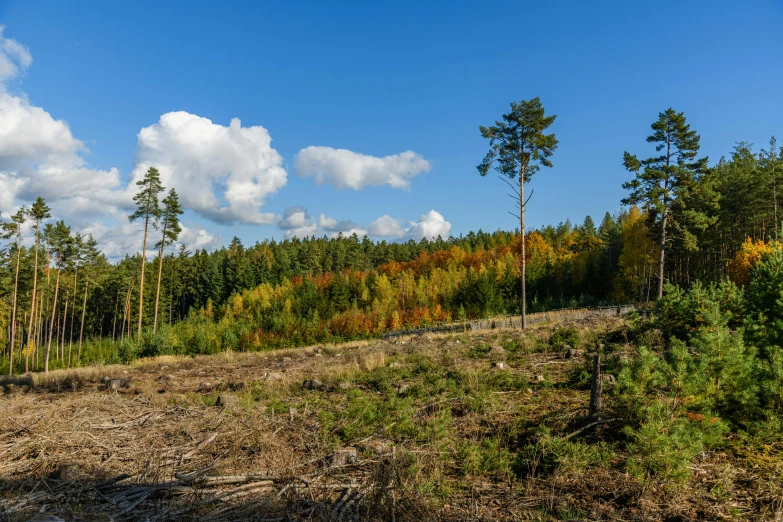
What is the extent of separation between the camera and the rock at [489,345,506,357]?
12141 millimetres

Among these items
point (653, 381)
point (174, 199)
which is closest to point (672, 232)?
point (653, 381)

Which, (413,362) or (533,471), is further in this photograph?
(413,362)

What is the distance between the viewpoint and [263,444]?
6094 millimetres

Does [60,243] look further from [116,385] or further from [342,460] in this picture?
[342,460]

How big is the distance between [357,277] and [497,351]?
213 ft

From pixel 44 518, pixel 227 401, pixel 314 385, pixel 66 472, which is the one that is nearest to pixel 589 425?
pixel 44 518

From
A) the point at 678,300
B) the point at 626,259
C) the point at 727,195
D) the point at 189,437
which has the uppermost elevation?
the point at 727,195

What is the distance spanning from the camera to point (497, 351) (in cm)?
1254

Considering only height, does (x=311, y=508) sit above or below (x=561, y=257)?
below

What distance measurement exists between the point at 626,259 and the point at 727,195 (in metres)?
11.2

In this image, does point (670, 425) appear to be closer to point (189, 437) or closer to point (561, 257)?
point (189, 437)

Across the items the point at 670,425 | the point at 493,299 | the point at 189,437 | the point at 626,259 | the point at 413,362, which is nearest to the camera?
the point at 670,425

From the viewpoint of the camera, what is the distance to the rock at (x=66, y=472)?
5.07 meters

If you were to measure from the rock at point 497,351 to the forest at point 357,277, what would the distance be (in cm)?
679
